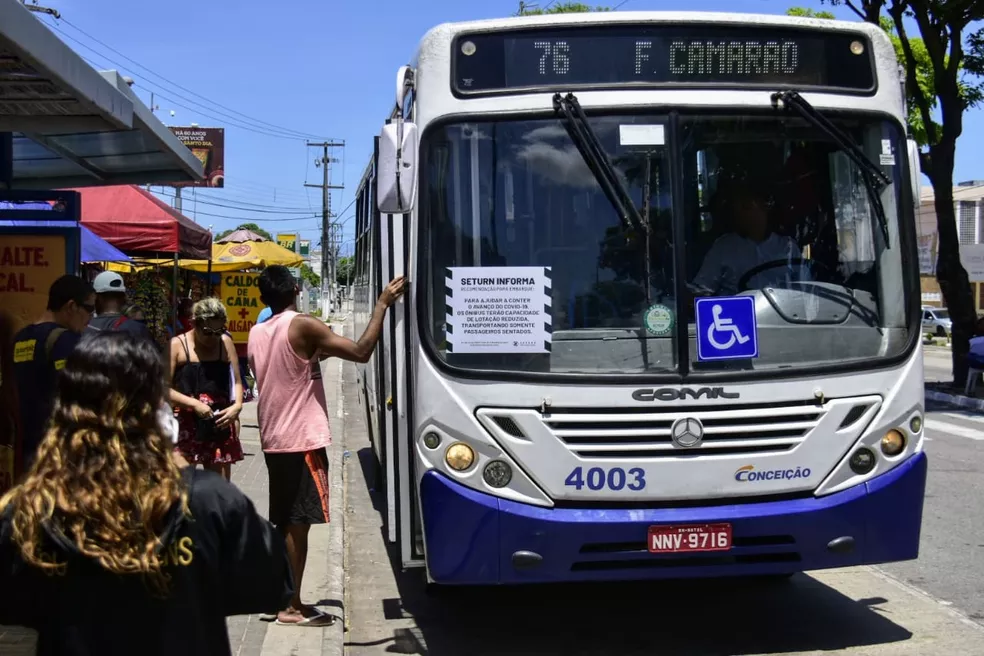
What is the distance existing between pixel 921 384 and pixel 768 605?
179cm

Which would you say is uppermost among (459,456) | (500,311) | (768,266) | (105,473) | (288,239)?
(288,239)

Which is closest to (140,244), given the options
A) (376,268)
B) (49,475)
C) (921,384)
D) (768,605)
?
(376,268)

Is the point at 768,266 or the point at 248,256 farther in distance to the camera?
the point at 248,256

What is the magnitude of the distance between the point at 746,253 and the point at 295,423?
99.4 inches

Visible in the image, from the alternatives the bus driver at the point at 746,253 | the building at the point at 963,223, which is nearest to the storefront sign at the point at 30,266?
the bus driver at the point at 746,253

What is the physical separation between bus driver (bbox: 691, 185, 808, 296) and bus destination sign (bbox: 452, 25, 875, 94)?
62cm

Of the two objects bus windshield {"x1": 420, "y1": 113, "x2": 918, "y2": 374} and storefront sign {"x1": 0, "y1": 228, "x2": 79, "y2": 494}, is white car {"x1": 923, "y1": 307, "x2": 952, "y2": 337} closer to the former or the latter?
bus windshield {"x1": 420, "y1": 113, "x2": 918, "y2": 374}

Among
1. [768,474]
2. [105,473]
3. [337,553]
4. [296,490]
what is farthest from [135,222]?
[105,473]

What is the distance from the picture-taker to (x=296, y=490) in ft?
19.1

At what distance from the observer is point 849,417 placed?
17.6 feet

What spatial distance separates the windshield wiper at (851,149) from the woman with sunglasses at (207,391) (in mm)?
3804

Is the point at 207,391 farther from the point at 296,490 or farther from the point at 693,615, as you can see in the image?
the point at 693,615

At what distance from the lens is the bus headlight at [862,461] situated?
17.5 ft

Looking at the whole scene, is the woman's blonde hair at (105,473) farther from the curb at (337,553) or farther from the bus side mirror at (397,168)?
the curb at (337,553)
